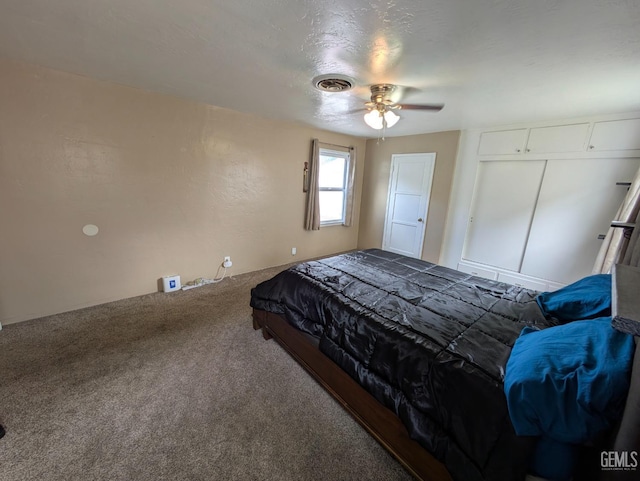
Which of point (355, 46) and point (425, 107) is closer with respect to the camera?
point (355, 46)

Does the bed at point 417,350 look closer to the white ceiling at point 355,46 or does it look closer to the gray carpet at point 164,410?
the gray carpet at point 164,410

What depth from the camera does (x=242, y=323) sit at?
2.58 metres

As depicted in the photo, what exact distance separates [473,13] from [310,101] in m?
1.71

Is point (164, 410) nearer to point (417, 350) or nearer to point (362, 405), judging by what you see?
point (362, 405)

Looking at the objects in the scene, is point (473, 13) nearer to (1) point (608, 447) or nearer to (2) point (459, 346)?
(2) point (459, 346)

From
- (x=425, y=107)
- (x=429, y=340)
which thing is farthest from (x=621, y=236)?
(x=429, y=340)

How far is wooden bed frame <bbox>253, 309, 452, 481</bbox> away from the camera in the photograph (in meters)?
1.20

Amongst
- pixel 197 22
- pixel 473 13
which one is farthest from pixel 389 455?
pixel 197 22

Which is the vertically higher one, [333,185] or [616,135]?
[616,135]

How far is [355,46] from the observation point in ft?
5.29

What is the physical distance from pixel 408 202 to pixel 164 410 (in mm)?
4139

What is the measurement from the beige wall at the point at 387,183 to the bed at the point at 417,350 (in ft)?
5.99

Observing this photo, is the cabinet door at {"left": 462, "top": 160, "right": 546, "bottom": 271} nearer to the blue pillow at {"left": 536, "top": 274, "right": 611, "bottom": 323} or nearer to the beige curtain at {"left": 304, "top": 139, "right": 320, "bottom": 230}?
the blue pillow at {"left": 536, "top": 274, "right": 611, "bottom": 323}

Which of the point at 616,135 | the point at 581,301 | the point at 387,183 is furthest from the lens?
the point at 387,183
